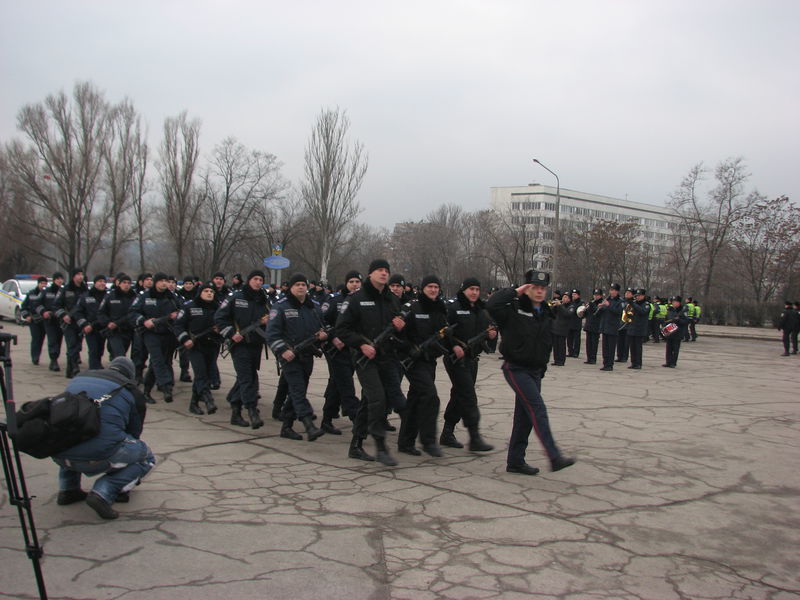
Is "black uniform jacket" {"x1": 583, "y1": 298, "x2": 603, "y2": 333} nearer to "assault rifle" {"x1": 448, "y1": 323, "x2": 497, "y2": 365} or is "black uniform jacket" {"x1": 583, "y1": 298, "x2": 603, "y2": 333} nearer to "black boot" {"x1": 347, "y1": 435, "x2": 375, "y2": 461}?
"assault rifle" {"x1": 448, "y1": 323, "x2": 497, "y2": 365}

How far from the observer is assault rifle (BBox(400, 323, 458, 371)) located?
6516 mm

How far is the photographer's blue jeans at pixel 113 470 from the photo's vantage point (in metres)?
4.47

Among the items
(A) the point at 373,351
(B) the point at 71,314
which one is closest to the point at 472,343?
(A) the point at 373,351

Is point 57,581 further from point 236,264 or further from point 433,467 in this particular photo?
point 236,264

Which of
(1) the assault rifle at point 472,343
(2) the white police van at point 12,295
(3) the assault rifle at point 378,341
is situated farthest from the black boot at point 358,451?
(2) the white police van at point 12,295

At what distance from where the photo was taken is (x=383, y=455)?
6145mm

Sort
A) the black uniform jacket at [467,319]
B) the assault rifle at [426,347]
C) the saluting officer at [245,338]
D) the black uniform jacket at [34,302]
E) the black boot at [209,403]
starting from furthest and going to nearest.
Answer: the black uniform jacket at [34,302], the black boot at [209,403], the saluting officer at [245,338], the black uniform jacket at [467,319], the assault rifle at [426,347]

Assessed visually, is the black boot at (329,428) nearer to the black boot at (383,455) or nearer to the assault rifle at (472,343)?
the black boot at (383,455)

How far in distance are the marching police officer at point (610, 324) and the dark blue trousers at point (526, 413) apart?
942 centimetres

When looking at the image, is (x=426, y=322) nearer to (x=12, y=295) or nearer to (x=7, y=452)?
(x=7, y=452)

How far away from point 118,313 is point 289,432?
4.60m

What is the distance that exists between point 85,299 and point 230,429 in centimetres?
488

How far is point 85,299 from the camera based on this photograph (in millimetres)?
10781

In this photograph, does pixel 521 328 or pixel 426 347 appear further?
pixel 426 347
